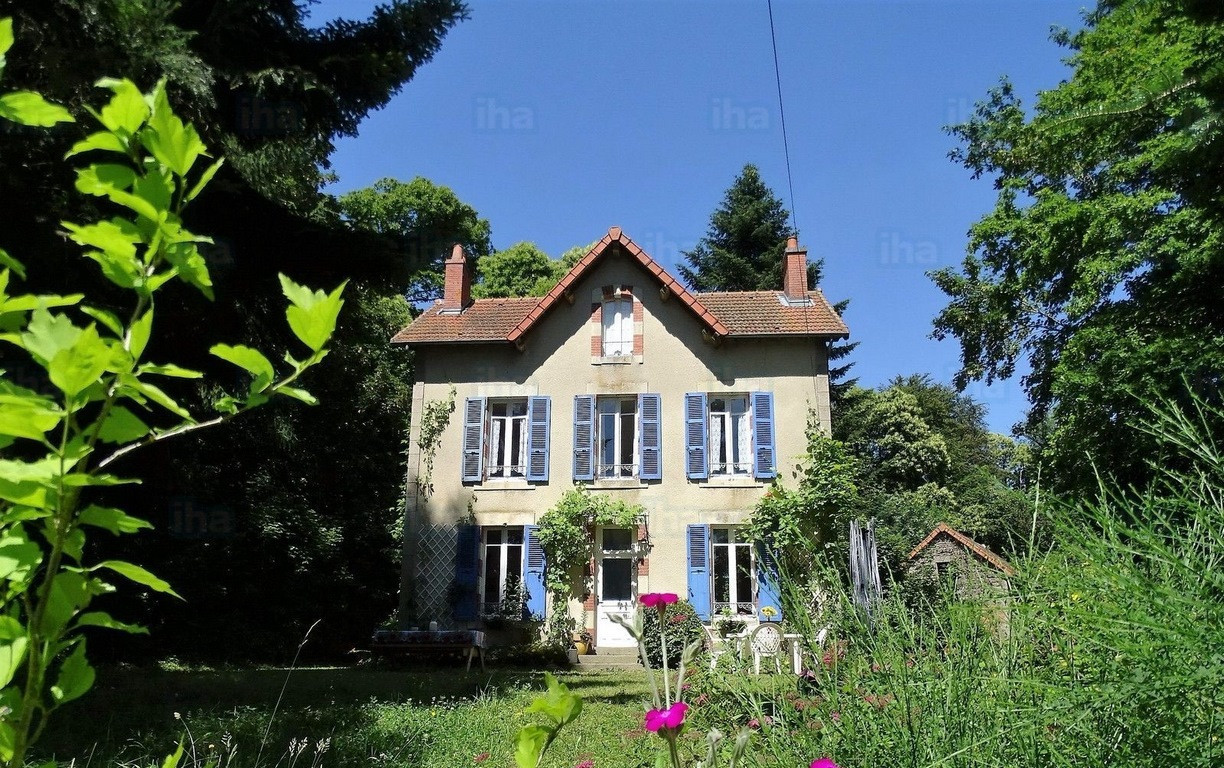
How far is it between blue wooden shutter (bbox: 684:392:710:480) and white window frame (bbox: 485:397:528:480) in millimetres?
2974

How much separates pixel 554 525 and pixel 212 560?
687 cm

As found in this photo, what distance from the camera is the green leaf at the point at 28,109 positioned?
0.82m

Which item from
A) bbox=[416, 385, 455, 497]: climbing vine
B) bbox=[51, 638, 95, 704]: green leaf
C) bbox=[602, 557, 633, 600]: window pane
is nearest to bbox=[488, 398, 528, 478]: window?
bbox=[416, 385, 455, 497]: climbing vine

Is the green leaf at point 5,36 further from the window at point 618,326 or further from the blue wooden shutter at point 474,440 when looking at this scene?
the window at point 618,326

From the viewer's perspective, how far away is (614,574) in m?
15.3

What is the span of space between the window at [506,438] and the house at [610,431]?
1.2 inches

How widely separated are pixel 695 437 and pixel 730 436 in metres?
0.66

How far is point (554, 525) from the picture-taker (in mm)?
14914

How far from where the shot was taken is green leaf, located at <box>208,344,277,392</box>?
0.72 metres

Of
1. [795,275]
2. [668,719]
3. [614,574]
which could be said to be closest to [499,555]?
[614,574]

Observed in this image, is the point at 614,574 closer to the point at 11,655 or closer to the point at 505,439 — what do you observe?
the point at 505,439

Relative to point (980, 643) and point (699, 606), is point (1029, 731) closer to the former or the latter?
point (980, 643)

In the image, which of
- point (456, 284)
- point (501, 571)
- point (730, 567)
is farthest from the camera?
point (456, 284)

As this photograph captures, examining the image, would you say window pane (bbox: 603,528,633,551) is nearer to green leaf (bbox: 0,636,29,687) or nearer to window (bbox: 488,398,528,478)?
window (bbox: 488,398,528,478)
